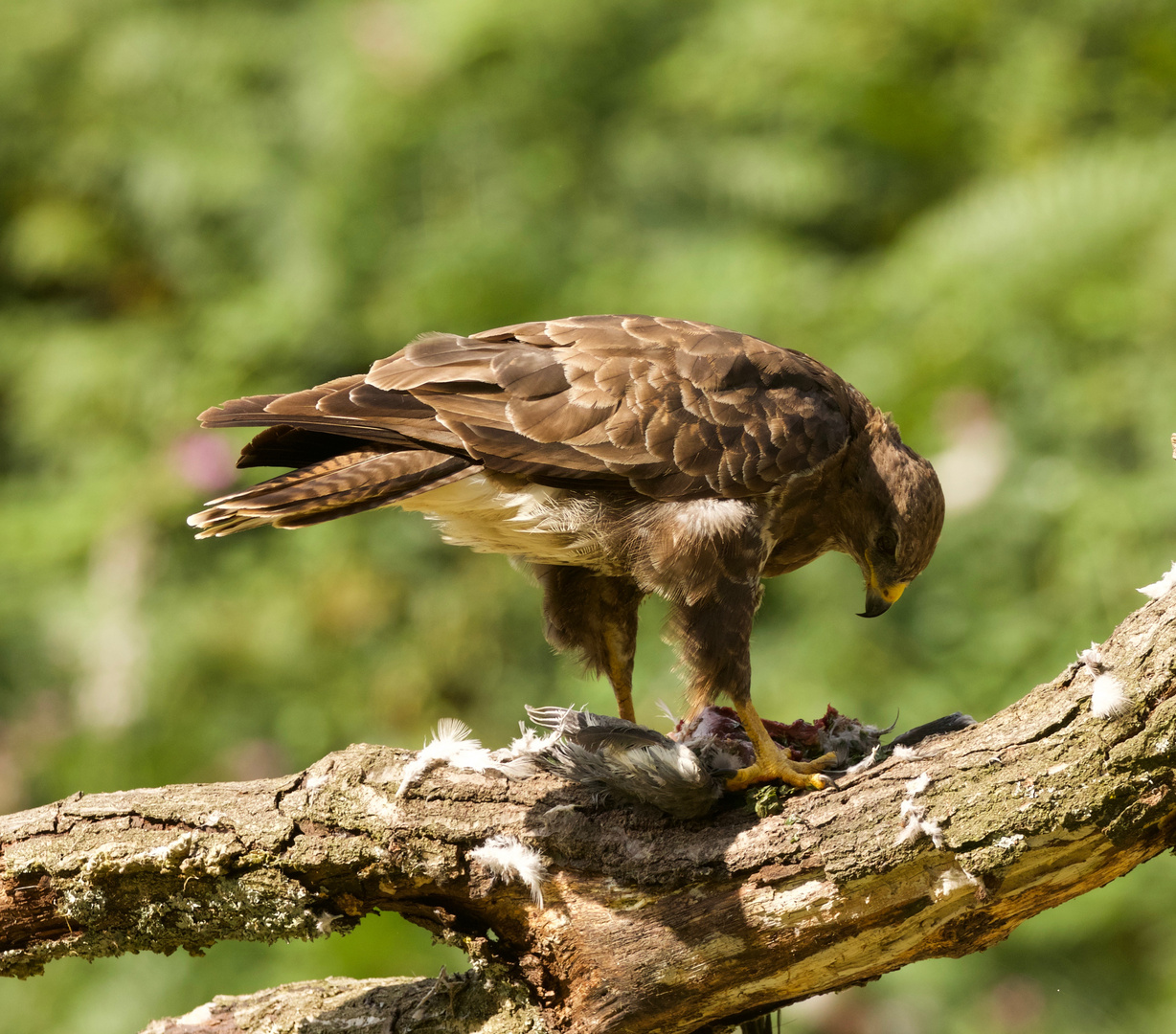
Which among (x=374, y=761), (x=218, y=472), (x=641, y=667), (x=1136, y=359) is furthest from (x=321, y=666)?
(x=1136, y=359)

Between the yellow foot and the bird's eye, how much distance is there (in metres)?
0.95

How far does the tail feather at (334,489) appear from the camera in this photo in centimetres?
314

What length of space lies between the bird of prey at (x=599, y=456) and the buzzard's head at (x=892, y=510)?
0.67 feet

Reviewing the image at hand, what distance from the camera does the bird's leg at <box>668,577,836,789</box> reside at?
132 inches

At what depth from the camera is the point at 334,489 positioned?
125 inches

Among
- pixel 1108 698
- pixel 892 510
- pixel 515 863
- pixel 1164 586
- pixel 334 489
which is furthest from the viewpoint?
pixel 892 510

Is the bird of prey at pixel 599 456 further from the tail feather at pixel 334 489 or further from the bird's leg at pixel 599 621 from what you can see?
the bird's leg at pixel 599 621

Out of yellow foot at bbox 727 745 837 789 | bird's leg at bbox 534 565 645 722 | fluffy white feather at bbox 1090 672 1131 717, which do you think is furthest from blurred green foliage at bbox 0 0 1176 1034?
fluffy white feather at bbox 1090 672 1131 717

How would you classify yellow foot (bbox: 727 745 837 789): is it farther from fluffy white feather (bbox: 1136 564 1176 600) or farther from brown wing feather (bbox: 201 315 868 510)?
fluffy white feather (bbox: 1136 564 1176 600)

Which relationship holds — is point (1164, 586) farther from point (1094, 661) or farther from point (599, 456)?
point (599, 456)

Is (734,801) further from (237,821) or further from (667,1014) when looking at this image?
(237,821)

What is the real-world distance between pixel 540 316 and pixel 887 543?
397cm

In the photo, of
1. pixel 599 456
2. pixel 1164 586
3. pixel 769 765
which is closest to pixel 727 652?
pixel 769 765

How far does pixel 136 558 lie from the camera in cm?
775
